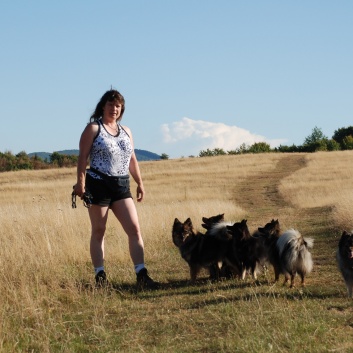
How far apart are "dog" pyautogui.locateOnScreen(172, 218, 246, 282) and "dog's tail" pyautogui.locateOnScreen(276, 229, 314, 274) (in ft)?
2.59

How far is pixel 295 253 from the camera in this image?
7.57 m

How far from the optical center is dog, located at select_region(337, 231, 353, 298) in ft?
22.6

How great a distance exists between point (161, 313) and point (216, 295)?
96cm

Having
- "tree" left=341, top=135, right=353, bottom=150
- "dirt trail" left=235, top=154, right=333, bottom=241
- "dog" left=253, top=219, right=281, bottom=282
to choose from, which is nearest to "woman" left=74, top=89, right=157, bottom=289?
"dog" left=253, top=219, right=281, bottom=282

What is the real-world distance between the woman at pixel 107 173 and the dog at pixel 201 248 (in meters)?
0.82

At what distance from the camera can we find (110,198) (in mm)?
7562

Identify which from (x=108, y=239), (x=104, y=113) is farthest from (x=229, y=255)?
(x=108, y=239)

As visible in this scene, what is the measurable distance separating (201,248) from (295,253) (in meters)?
1.43

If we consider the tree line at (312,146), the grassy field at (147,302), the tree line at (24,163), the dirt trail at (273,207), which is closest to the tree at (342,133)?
the tree line at (312,146)

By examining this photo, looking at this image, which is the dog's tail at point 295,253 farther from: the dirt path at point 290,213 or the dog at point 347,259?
→ the dirt path at point 290,213

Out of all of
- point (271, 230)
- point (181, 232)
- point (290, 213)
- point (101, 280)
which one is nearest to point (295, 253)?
point (271, 230)

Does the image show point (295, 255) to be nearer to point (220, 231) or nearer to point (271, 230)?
point (271, 230)

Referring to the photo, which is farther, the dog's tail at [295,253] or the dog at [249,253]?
the dog at [249,253]

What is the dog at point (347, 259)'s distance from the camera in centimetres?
689
